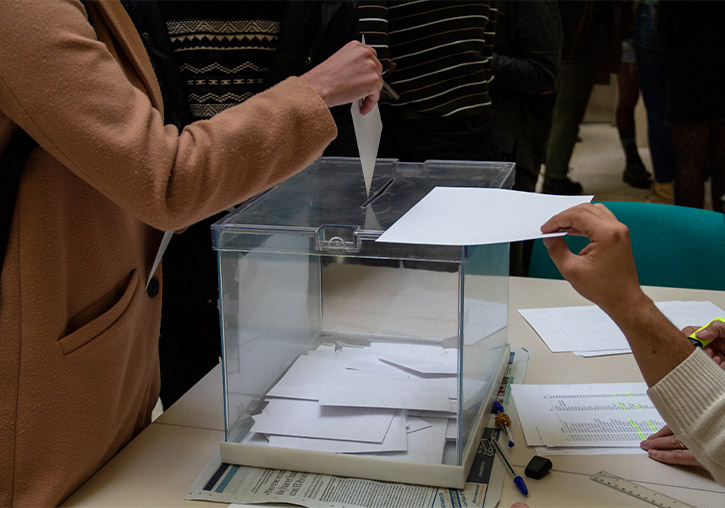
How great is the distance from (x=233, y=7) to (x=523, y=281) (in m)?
0.92

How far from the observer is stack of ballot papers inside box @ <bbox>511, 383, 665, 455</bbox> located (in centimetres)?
107

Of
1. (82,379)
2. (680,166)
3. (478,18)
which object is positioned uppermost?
(478,18)

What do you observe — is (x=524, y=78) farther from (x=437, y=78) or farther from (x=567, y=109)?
(x=567, y=109)

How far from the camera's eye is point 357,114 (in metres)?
1.05

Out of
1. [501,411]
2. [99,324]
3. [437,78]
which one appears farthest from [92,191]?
[437,78]

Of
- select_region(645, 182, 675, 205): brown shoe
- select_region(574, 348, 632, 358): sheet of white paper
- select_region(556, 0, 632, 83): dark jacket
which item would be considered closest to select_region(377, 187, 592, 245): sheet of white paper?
select_region(574, 348, 632, 358): sheet of white paper

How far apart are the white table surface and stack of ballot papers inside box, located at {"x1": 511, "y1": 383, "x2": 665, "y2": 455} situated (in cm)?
2

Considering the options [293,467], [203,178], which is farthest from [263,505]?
[203,178]

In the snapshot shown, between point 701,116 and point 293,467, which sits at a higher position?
point 701,116

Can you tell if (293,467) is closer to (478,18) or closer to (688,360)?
(688,360)

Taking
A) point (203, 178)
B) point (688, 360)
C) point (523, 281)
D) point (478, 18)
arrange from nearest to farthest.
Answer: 1. point (203, 178)
2. point (688, 360)
3. point (523, 281)
4. point (478, 18)

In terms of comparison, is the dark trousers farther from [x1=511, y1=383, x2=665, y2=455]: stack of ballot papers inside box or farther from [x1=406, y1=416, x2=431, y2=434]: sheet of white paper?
[x1=406, y1=416, x2=431, y2=434]: sheet of white paper

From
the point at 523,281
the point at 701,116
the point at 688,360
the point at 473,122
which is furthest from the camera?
the point at 701,116

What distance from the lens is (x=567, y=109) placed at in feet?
13.9
